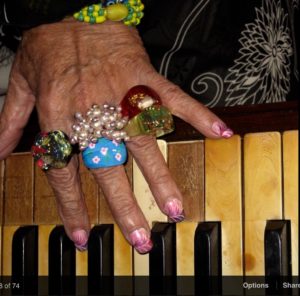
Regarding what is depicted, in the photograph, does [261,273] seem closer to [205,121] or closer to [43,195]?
[205,121]

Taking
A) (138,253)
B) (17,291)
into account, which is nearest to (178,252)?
(138,253)

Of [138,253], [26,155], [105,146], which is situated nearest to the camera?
[105,146]

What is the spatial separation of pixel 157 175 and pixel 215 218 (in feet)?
0.32

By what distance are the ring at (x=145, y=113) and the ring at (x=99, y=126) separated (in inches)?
0.4

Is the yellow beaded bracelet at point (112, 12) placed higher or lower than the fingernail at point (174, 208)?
higher

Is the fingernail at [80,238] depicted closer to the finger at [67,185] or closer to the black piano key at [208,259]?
the finger at [67,185]

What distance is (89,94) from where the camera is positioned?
0.87 metres

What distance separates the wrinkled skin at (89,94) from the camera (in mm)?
860

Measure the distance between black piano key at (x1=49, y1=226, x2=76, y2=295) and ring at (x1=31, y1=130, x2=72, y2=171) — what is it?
6.8 inches

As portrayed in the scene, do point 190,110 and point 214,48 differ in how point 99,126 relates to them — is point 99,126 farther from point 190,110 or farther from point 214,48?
point 214,48

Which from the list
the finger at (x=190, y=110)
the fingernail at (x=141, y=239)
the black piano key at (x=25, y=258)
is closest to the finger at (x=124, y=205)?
the fingernail at (x=141, y=239)

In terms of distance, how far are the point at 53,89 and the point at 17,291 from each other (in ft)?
1.06

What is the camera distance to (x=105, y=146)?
0.83 m

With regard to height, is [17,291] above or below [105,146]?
below
